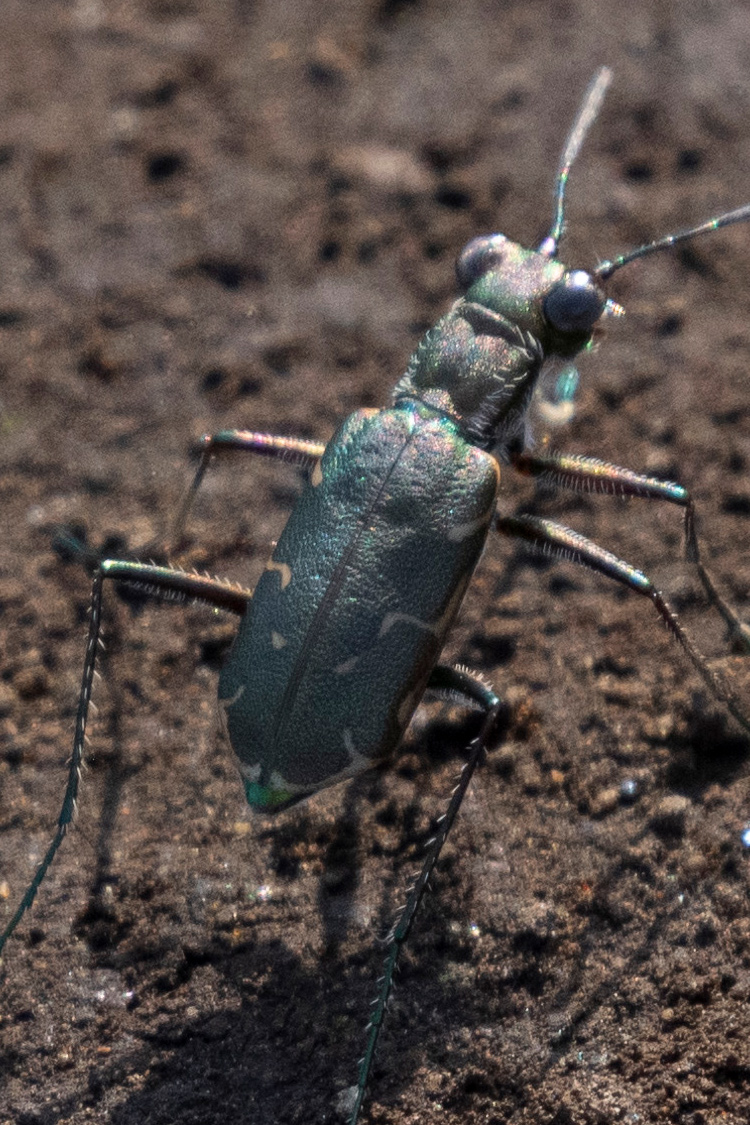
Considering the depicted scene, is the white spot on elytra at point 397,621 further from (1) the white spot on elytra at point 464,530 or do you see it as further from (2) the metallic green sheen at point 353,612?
(1) the white spot on elytra at point 464,530

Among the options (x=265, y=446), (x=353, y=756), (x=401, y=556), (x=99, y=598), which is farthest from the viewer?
(x=265, y=446)

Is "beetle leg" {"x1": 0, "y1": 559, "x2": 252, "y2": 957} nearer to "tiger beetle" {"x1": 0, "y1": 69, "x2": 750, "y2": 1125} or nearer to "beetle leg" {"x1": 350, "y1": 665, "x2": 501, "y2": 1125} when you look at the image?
"tiger beetle" {"x1": 0, "y1": 69, "x2": 750, "y2": 1125}

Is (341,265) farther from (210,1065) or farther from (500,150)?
(210,1065)

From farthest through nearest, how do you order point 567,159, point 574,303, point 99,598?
point 567,159 → point 574,303 → point 99,598

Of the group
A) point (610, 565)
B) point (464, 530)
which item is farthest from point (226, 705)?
point (610, 565)

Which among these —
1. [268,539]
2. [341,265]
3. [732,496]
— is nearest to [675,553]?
[732,496]

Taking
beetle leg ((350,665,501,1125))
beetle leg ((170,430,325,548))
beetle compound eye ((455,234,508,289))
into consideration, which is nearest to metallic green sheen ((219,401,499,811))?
beetle leg ((350,665,501,1125))

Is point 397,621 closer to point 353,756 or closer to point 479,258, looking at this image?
point 353,756
